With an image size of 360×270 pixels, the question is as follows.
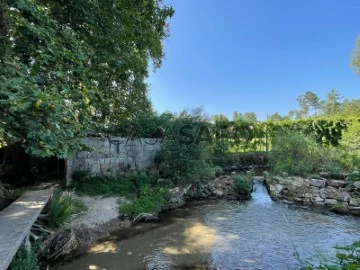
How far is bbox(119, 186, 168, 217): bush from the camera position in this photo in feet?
19.9

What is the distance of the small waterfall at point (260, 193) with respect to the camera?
7.91m

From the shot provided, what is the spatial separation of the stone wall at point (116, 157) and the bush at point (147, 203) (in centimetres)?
180

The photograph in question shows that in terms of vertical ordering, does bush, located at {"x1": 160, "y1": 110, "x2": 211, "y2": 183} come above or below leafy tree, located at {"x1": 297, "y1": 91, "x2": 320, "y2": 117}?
below

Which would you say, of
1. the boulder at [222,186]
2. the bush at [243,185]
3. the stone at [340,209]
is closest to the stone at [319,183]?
the stone at [340,209]

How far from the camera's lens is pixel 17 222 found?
3.41 metres

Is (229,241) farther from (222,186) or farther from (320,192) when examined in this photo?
→ (320,192)

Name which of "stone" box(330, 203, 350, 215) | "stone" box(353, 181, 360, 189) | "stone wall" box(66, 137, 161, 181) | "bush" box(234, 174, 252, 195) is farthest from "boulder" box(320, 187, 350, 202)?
"stone wall" box(66, 137, 161, 181)

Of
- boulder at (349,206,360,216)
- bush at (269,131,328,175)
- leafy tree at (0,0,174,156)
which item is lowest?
boulder at (349,206,360,216)

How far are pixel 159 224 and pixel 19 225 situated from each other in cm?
322

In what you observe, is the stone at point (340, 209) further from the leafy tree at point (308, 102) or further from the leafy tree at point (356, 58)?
the leafy tree at point (308, 102)

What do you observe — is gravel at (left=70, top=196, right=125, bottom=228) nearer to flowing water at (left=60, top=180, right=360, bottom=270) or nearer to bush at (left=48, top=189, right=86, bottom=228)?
bush at (left=48, top=189, right=86, bottom=228)

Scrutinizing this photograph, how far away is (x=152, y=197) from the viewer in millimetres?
6789

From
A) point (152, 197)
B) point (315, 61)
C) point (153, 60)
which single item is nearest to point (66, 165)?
point (152, 197)

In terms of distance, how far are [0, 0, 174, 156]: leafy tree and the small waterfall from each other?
527cm
